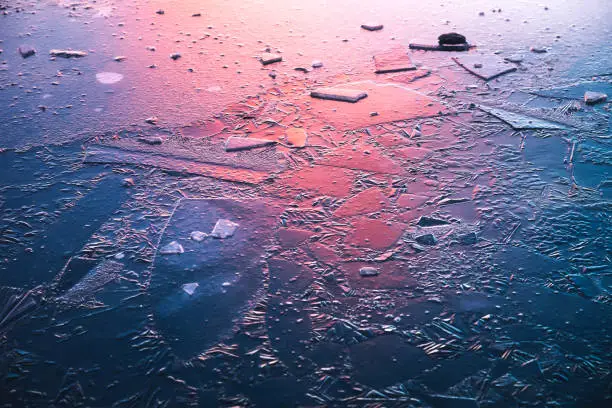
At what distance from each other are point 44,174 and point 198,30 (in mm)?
2677

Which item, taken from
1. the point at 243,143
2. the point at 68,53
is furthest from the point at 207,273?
the point at 68,53

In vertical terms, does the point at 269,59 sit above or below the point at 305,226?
above

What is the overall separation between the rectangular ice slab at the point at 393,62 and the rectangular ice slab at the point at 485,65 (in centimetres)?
44

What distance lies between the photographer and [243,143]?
3.09 meters

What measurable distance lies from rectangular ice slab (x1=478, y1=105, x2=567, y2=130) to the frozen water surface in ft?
0.05

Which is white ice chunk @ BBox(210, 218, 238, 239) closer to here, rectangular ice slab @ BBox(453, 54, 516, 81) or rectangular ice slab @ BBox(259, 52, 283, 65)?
rectangular ice slab @ BBox(259, 52, 283, 65)

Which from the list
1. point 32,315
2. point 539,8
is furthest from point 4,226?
point 539,8

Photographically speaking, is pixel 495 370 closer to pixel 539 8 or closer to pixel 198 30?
pixel 198 30

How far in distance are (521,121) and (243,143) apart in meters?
1.83

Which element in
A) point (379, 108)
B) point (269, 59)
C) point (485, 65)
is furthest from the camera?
point (269, 59)

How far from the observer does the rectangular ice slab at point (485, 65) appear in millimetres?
3927

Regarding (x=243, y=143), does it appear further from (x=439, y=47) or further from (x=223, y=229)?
(x=439, y=47)

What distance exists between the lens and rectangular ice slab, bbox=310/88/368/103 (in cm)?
359

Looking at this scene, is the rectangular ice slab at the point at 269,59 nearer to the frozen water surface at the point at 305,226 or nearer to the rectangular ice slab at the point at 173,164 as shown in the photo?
the frozen water surface at the point at 305,226
